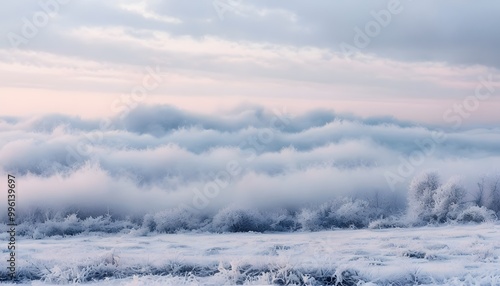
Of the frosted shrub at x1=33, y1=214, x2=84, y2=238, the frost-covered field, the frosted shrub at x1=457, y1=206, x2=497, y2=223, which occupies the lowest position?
the frost-covered field

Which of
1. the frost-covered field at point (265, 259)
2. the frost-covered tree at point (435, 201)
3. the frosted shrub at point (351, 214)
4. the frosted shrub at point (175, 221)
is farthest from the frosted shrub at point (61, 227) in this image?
the frost-covered tree at point (435, 201)

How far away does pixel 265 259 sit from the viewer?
9.04 meters

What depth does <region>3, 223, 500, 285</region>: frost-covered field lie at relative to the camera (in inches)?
345

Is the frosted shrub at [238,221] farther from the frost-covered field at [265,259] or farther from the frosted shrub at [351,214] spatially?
the frosted shrub at [351,214]

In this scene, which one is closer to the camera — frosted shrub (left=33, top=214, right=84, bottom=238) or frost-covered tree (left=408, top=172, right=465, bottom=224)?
frosted shrub (left=33, top=214, right=84, bottom=238)

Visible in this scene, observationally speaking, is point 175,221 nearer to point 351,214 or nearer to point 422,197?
point 351,214

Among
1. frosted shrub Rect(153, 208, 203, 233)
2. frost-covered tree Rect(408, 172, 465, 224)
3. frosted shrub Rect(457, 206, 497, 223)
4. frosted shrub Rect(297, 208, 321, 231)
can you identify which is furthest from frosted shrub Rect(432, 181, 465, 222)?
frosted shrub Rect(153, 208, 203, 233)

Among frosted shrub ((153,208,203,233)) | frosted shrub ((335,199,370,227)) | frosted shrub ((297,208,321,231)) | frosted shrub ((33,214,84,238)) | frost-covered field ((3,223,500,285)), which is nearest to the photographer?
frost-covered field ((3,223,500,285))

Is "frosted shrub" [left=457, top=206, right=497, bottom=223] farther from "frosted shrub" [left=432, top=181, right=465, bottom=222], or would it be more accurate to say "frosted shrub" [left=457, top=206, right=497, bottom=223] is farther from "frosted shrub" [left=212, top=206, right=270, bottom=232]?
"frosted shrub" [left=212, top=206, right=270, bottom=232]

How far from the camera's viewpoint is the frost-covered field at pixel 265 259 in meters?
8.77

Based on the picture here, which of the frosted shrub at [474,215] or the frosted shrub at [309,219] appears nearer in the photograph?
the frosted shrub at [309,219]

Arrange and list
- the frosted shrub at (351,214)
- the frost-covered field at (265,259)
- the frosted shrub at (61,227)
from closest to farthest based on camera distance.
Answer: the frost-covered field at (265,259), the frosted shrub at (61,227), the frosted shrub at (351,214)

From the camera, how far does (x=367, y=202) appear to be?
11664 mm

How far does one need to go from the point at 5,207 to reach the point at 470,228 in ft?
28.5
